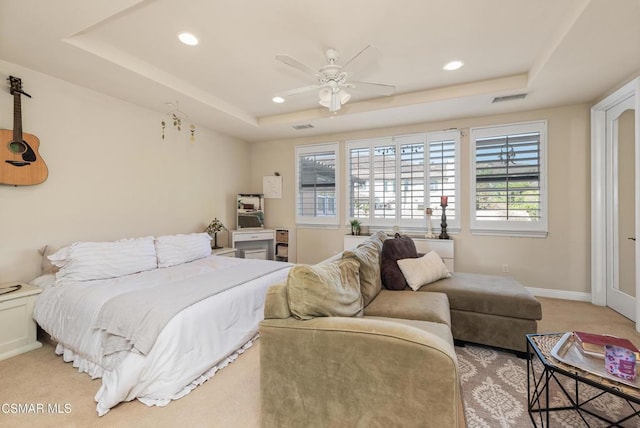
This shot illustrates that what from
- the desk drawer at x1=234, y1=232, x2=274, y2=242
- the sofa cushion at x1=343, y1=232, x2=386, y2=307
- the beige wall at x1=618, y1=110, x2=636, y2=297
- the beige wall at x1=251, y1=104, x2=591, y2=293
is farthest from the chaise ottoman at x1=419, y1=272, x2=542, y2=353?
the desk drawer at x1=234, y1=232, x2=274, y2=242

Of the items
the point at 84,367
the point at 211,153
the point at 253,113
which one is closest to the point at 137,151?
the point at 211,153

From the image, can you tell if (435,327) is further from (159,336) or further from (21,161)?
(21,161)

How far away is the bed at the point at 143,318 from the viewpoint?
1.82 m

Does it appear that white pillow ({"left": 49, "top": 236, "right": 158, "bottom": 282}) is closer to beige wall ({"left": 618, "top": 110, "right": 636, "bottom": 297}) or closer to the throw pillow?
the throw pillow

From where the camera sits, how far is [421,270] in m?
2.74

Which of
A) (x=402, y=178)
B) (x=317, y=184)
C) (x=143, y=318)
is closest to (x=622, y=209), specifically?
(x=402, y=178)

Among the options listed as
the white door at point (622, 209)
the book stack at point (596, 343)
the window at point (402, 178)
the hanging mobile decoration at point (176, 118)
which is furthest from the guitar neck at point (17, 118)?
the white door at point (622, 209)

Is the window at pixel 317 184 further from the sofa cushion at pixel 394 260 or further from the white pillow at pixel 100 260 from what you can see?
the white pillow at pixel 100 260

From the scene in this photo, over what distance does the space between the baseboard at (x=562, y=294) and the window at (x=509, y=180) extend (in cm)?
78

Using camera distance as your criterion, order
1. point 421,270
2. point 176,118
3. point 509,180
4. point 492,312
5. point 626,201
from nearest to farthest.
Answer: point 492,312
point 421,270
point 626,201
point 509,180
point 176,118

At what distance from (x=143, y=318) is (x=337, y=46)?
2.71 m

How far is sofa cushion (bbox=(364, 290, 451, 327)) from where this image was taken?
202cm

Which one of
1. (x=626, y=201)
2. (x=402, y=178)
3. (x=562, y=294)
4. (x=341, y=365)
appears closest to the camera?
(x=341, y=365)

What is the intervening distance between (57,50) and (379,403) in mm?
3596
